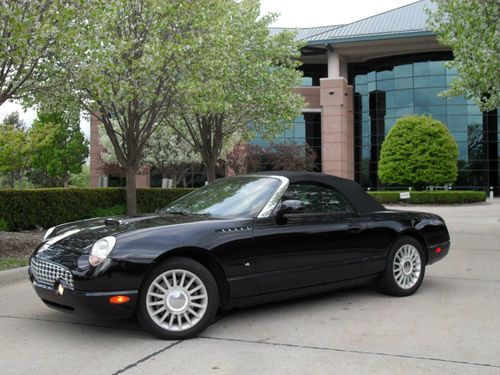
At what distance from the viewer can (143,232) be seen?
15.2 ft

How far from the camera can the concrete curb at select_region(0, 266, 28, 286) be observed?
294 inches

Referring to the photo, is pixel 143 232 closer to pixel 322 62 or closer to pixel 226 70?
pixel 226 70

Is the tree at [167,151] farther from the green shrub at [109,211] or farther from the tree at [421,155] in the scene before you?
the green shrub at [109,211]

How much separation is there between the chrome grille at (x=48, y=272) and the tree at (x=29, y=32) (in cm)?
516

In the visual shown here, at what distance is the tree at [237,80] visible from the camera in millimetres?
13759

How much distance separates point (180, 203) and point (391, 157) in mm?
29411

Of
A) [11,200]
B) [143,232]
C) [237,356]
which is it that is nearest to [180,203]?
[143,232]

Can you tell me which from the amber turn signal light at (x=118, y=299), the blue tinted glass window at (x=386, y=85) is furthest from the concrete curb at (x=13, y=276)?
the blue tinted glass window at (x=386, y=85)

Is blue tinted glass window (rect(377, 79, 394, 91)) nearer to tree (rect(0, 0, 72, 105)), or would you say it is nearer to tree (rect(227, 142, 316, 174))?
tree (rect(227, 142, 316, 174))

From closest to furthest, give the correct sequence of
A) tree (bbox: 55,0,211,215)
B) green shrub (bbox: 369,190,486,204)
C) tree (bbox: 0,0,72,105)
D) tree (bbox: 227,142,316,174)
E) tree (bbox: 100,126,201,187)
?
1. tree (bbox: 0,0,72,105)
2. tree (bbox: 55,0,211,215)
3. green shrub (bbox: 369,190,486,204)
4. tree (bbox: 100,126,201,187)
5. tree (bbox: 227,142,316,174)

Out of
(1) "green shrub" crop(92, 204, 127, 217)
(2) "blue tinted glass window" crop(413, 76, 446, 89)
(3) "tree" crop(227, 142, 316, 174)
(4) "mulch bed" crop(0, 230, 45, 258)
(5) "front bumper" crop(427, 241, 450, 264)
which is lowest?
(4) "mulch bed" crop(0, 230, 45, 258)

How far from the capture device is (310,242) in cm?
541

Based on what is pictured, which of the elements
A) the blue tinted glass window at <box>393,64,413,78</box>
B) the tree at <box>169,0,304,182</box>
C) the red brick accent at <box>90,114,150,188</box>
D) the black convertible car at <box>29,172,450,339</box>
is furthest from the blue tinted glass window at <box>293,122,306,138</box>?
the black convertible car at <box>29,172,450,339</box>

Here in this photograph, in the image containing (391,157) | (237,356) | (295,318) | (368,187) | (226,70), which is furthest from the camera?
(368,187)
